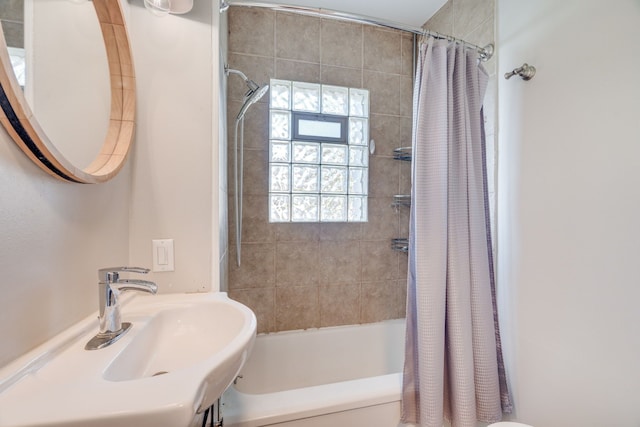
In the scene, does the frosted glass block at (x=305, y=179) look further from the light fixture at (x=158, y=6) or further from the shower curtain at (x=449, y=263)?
the light fixture at (x=158, y=6)

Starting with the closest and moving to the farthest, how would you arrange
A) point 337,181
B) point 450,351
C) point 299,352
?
point 450,351, point 299,352, point 337,181

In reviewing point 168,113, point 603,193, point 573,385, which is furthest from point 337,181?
point 573,385

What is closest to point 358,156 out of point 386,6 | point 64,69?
point 386,6

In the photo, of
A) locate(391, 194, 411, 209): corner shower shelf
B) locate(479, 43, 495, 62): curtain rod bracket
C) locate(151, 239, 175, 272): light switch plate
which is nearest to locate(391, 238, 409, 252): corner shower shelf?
locate(391, 194, 411, 209): corner shower shelf

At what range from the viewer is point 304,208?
6.05 feet

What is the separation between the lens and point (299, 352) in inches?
68.6

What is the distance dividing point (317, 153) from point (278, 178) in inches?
13.0

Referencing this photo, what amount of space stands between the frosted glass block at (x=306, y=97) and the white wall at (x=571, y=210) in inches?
41.9

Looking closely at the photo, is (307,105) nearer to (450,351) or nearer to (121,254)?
(121,254)

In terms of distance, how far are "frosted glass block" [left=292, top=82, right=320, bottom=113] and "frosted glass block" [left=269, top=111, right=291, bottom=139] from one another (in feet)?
0.29

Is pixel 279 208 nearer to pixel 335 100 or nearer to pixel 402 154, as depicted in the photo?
pixel 335 100

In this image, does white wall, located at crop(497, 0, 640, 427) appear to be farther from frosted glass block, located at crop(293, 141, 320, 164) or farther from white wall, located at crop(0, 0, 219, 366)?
white wall, located at crop(0, 0, 219, 366)

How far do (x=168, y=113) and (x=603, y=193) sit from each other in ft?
5.06

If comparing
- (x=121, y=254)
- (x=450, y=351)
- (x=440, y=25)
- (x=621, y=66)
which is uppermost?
(x=440, y=25)
